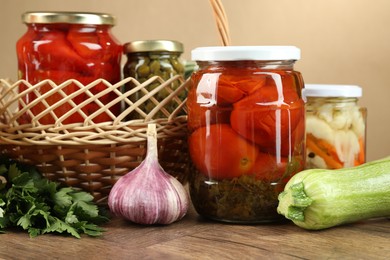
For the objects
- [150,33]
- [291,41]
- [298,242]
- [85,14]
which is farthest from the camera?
[150,33]

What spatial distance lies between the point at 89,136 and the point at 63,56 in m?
0.13

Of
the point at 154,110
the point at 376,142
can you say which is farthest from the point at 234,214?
the point at 376,142

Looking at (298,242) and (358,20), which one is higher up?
(358,20)

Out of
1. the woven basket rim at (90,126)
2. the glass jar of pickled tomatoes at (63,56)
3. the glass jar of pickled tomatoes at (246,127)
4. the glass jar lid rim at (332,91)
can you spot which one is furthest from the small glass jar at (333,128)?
the glass jar of pickled tomatoes at (63,56)

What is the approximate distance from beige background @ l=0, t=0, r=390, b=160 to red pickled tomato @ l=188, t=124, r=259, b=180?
59 centimetres

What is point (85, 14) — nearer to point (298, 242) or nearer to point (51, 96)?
point (51, 96)

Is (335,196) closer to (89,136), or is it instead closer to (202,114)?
(202,114)

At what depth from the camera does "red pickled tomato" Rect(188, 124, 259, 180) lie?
0.89 meters

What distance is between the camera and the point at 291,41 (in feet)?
4.87

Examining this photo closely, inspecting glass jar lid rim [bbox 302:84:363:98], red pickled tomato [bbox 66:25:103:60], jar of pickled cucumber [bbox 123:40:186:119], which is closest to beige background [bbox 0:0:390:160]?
glass jar lid rim [bbox 302:84:363:98]

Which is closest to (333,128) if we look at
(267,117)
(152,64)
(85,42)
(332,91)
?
(332,91)

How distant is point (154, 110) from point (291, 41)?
590mm

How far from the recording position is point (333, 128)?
1.03 m

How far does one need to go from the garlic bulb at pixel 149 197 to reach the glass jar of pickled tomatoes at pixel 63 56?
0.13 m
